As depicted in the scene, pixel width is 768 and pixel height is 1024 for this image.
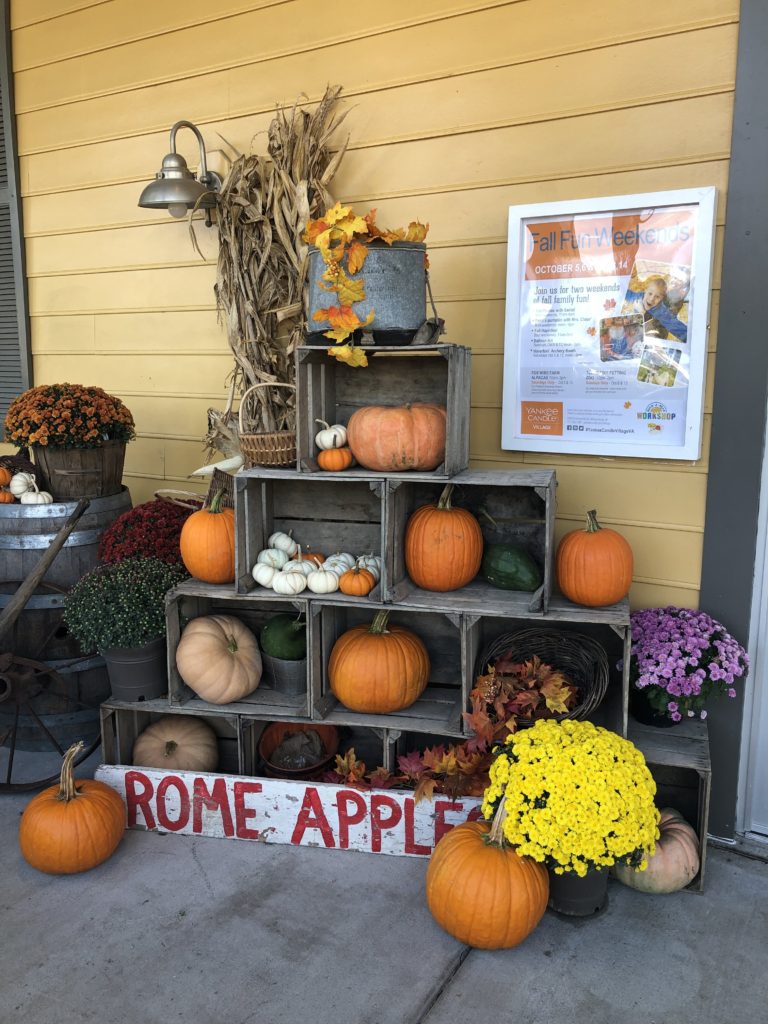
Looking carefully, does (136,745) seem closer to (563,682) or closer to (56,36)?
(563,682)

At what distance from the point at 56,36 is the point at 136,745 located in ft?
11.3

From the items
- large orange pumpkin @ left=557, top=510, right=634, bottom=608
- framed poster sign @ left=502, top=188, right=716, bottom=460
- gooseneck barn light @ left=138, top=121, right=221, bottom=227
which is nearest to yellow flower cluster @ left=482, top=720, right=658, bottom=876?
large orange pumpkin @ left=557, top=510, right=634, bottom=608

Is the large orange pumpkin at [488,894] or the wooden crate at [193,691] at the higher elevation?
the wooden crate at [193,691]

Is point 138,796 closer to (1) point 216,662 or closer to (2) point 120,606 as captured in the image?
(1) point 216,662

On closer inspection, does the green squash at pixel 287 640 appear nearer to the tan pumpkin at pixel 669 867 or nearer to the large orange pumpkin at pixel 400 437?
the large orange pumpkin at pixel 400 437

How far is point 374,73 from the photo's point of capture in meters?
3.12

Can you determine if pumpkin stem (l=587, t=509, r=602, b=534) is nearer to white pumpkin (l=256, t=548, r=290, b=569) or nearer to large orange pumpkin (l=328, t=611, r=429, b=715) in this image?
large orange pumpkin (l=328, t=611, r=429, b=715)

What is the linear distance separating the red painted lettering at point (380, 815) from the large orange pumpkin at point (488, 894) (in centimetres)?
41

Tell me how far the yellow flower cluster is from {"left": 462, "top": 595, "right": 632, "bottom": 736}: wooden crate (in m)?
0.28

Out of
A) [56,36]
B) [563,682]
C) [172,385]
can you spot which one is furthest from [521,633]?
[56,36]

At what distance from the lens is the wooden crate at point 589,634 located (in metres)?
2.53

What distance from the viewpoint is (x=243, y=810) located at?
110 inches

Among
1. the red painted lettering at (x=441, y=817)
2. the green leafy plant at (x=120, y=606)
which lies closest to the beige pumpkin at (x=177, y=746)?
the green leafy plant at (x=120, y=606)

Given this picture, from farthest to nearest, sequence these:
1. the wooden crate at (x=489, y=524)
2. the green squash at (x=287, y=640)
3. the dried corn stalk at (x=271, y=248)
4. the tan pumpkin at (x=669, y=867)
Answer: the dried corn stalk at (x=271, y=248)
the green squash at (x=287, y=640)
the wooden crate at (x=489, y=524)
the tan pumpkin at (x=669, y=867)
